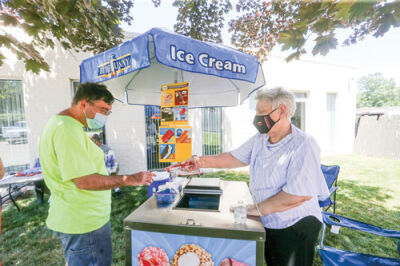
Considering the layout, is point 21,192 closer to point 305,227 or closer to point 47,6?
point 47,6

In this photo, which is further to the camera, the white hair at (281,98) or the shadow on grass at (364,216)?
the shadow on grass at (364,216)

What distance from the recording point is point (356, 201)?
4.43 metres

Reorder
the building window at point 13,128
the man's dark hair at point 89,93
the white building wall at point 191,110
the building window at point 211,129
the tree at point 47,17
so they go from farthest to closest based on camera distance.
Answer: the building window at point 211,129
the white building wall at point 191,110
the building window at point 13,128
the tree at point 47,17
the man's dark hair at point 89,93

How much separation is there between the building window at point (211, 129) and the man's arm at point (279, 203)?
18.0 feet

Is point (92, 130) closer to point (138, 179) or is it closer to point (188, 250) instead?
point (138, 179)

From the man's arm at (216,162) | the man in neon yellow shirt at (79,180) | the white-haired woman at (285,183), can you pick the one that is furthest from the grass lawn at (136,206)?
the man's arm at (216,162)

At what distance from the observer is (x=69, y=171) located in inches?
49.2

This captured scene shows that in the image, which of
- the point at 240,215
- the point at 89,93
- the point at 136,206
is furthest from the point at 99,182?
the point at 136,206

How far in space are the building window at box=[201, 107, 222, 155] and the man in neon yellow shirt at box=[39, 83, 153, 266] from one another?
5.42 meters

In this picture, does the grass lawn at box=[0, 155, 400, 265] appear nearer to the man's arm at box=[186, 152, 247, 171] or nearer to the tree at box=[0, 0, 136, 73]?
the man's arm at box=[186, 152, 247, 171]

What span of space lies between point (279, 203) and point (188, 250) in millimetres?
672

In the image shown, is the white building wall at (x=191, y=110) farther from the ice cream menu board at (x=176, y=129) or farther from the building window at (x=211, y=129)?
the ice cream menu board at (x=176, y=129)

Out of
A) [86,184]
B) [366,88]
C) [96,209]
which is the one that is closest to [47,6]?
[86,184]

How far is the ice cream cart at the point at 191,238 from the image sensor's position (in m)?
1.16
